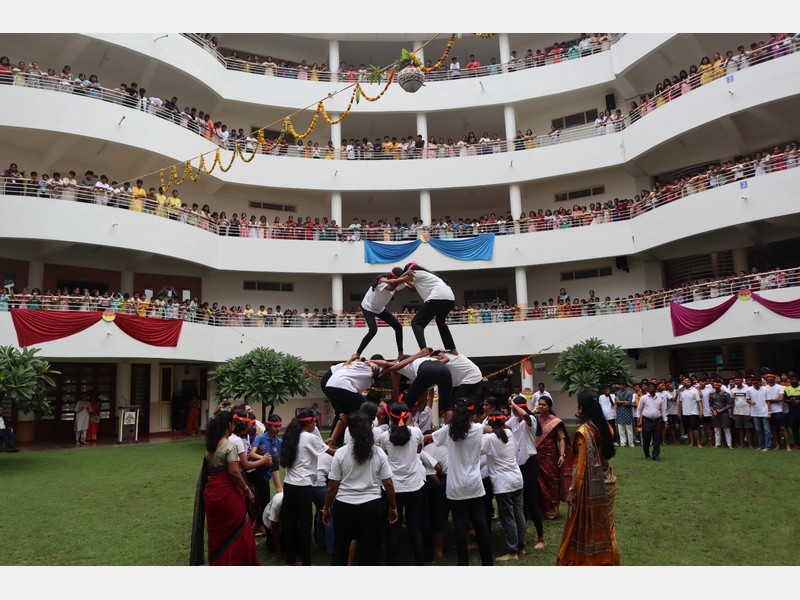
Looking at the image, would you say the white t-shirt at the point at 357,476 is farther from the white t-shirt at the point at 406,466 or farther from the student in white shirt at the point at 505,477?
the student in white shirt at the point at 505,477

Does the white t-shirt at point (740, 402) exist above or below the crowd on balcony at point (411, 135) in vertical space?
below

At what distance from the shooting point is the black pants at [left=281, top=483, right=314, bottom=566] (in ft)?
21.2

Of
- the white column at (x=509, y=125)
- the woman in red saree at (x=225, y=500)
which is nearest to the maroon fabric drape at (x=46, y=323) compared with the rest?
the woman in red saree at (x=225, y=500)

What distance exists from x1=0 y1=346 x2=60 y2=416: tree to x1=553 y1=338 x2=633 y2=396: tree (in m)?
12.4

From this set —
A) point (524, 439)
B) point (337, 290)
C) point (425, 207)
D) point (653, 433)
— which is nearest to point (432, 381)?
point (524, 439)

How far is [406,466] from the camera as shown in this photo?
6254 mm

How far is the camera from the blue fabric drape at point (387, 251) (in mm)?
23859

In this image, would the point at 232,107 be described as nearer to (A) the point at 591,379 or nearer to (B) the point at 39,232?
(B) the point at 39,232

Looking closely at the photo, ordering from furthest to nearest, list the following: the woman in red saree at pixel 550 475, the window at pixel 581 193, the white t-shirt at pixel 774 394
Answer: the window at pixel 581 193 < the white t-shirt at pixel 774 394 < the woman in red saree at pixel 550 475

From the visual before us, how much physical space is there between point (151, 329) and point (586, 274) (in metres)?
15.6

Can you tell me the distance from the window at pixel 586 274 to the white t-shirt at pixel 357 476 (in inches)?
805

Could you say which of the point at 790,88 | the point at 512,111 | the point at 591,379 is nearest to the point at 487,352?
the point at 591,379

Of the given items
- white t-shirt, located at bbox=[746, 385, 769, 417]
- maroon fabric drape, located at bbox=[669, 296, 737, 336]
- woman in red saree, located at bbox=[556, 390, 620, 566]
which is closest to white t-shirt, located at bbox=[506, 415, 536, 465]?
woman in red saree, located at bbox=[556, 390, 620, 566]

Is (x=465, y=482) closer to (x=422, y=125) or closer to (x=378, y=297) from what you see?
(x=378, y=297)
